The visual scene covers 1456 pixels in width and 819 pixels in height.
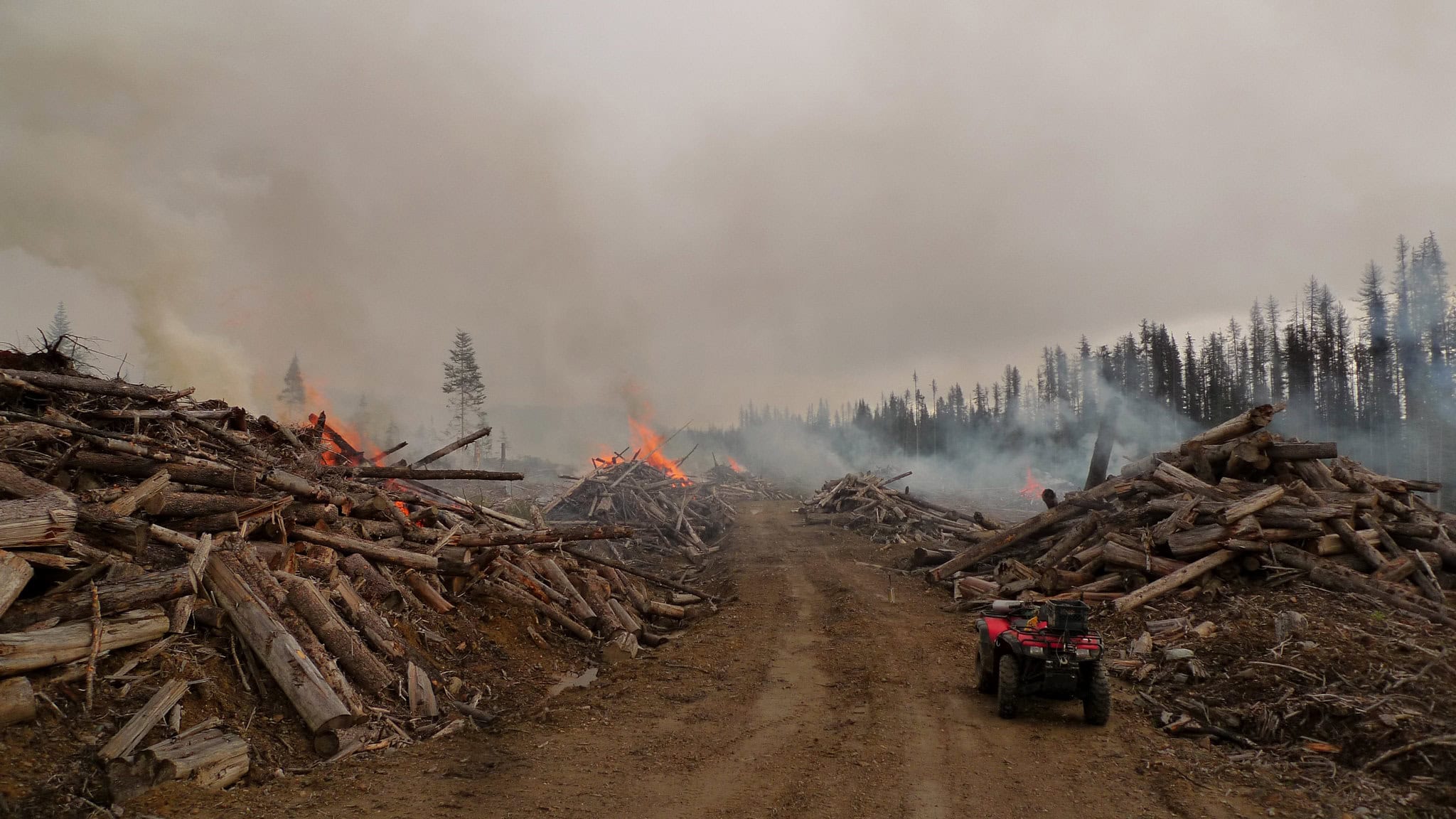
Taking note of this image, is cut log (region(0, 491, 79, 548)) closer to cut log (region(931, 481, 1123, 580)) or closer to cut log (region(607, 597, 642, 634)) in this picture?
cut log (region(607, 597, 642, 634))

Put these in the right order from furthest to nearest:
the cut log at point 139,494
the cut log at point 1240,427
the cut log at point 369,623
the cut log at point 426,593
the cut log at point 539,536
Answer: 1. the cut log at point 1240,427
2. the cut log at point 539,536
3. the cut log at point 426,593
4. the cut log at point 369,623
5. the cut log at point 139,494

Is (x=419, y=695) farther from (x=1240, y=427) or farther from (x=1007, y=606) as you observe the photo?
(x=1240, y=427)

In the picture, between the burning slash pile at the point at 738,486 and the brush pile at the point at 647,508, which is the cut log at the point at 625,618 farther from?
the burning slash pile at the point at 738,486

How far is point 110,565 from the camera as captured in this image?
712 centimetres

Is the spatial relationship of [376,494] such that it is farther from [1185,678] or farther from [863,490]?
[863,490]

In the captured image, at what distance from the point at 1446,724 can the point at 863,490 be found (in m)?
25.9

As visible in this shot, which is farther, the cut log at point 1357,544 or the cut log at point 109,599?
the cut log at point 1357,544

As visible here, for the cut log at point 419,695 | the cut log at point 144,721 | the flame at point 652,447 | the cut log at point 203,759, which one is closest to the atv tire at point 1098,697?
the cut log at point 419,695

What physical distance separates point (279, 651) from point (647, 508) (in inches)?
876

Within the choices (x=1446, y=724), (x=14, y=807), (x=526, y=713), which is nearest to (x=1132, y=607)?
(x=1446, y=724)

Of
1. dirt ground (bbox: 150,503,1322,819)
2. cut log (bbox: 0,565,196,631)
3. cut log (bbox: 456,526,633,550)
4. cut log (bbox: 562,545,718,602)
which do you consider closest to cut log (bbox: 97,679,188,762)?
dirt ground (bbox: 150,503,1322,819)

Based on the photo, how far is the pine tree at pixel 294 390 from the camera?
150 ft

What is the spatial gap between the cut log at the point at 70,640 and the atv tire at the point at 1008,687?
8950 mm

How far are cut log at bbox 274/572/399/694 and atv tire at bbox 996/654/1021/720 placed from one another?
716cm
